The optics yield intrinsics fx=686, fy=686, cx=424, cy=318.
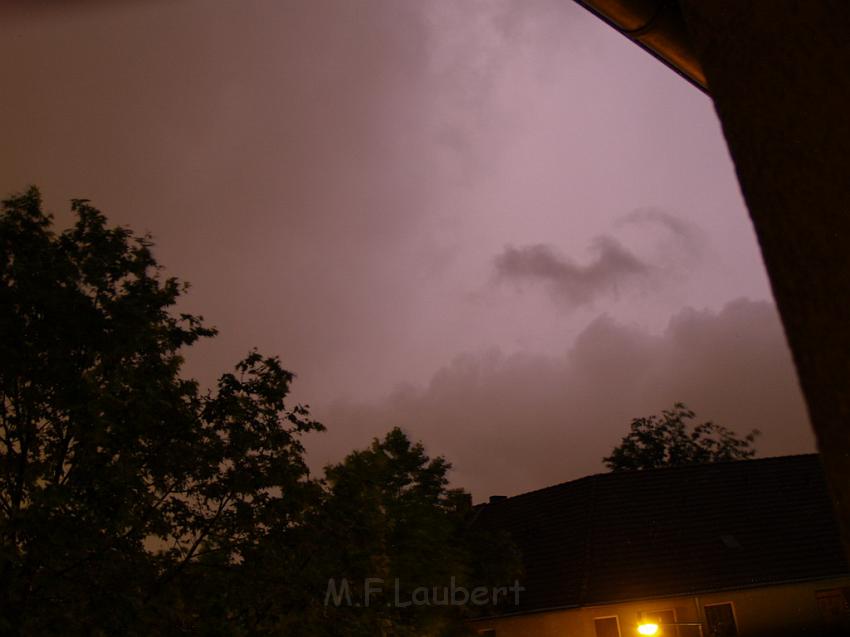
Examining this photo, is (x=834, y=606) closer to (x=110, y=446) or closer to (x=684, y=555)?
(x=684, y=555)

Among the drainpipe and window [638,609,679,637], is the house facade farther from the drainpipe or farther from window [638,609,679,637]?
the drainpipe

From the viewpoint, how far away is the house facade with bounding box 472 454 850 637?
22875 millimetres

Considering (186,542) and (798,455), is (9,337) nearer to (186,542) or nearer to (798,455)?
(186,542)

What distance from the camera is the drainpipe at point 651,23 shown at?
1.43m

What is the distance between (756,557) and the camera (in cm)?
2433

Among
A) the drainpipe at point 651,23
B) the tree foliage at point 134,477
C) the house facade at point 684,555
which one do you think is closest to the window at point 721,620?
the house facade at point 684,555

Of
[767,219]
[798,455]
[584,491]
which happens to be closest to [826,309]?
[767,219]

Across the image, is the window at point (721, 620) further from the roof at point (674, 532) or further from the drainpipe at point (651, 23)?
the drainpipe at point (651, 23)

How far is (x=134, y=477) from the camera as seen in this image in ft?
30.5

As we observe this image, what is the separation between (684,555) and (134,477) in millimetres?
21292

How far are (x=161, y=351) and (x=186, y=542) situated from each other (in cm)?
300

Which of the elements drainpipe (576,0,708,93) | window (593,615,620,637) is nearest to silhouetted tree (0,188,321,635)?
drainpipe (576,0,708,93)

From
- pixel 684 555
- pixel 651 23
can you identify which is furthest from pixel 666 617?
pixel 651 23

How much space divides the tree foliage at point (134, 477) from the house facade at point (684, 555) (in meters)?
13.8
